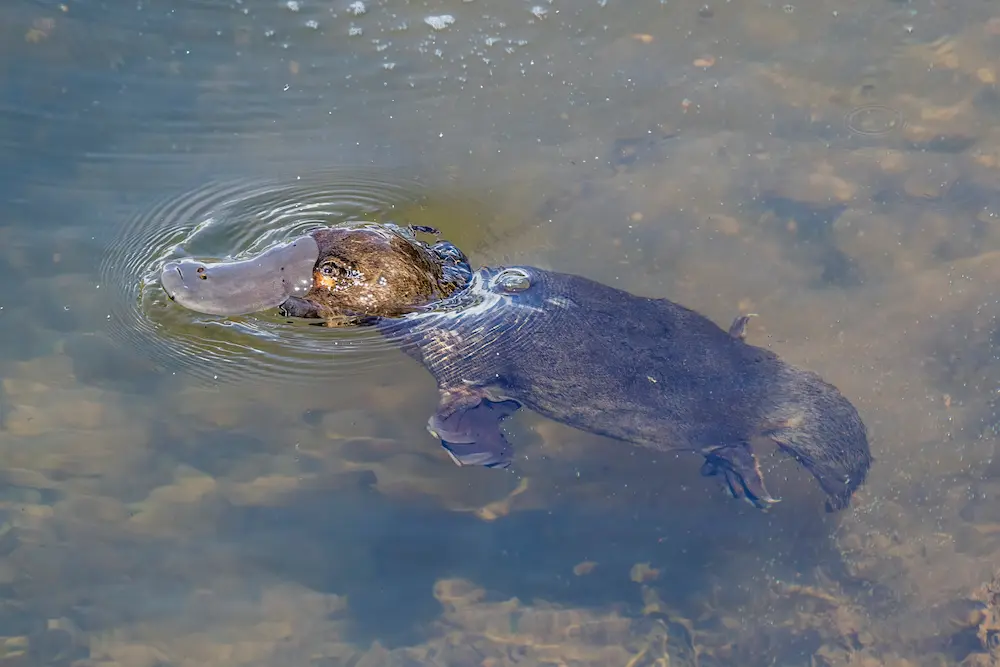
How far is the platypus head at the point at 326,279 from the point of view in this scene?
539 centimetres

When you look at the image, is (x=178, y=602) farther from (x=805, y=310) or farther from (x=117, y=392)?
(x=805, y=310)

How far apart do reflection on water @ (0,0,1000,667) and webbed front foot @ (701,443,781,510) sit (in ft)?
0.76

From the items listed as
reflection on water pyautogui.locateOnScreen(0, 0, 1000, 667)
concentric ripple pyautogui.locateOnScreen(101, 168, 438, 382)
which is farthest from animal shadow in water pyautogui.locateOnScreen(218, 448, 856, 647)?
concentric ripple pyautogui.locateOnScreen(101, 168, 438, 382)

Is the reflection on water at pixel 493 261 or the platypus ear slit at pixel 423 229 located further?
the platypus ear slit at pixel 423 229

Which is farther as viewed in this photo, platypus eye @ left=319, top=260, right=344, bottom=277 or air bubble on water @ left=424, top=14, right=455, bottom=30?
air bubble on water @ left=424, top=14, right=455, bottom=30

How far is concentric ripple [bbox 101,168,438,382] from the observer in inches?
223

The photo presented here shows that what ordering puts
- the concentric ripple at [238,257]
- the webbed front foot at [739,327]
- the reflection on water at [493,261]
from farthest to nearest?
the webbed front foot at [739,327], the concentric ripple at [238,257], the reflection on water at [493,261]

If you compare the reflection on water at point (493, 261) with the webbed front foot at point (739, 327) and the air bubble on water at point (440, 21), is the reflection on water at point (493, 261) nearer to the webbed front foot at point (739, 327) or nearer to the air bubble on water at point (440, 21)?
the air bubble on water at point (440, 21)

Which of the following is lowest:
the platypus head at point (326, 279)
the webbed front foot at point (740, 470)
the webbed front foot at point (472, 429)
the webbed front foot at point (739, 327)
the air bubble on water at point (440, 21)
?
the webbed front foot at point (740, 470)

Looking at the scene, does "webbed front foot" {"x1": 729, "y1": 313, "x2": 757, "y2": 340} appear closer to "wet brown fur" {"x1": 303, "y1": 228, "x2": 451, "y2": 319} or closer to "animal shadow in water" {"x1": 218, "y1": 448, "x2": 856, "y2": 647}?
"animal shadow in water" {"x1": 218, "y1": 448, "x2": 856, "y2": 647}

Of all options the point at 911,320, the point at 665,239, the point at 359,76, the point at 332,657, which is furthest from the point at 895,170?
the point at 332,657

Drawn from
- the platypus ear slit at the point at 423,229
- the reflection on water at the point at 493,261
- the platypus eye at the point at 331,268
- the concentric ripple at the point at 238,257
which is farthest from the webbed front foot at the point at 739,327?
the platypus eye at the point at 331,268

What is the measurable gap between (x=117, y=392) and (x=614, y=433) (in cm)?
303

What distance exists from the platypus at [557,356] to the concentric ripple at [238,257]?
16 centimetres
